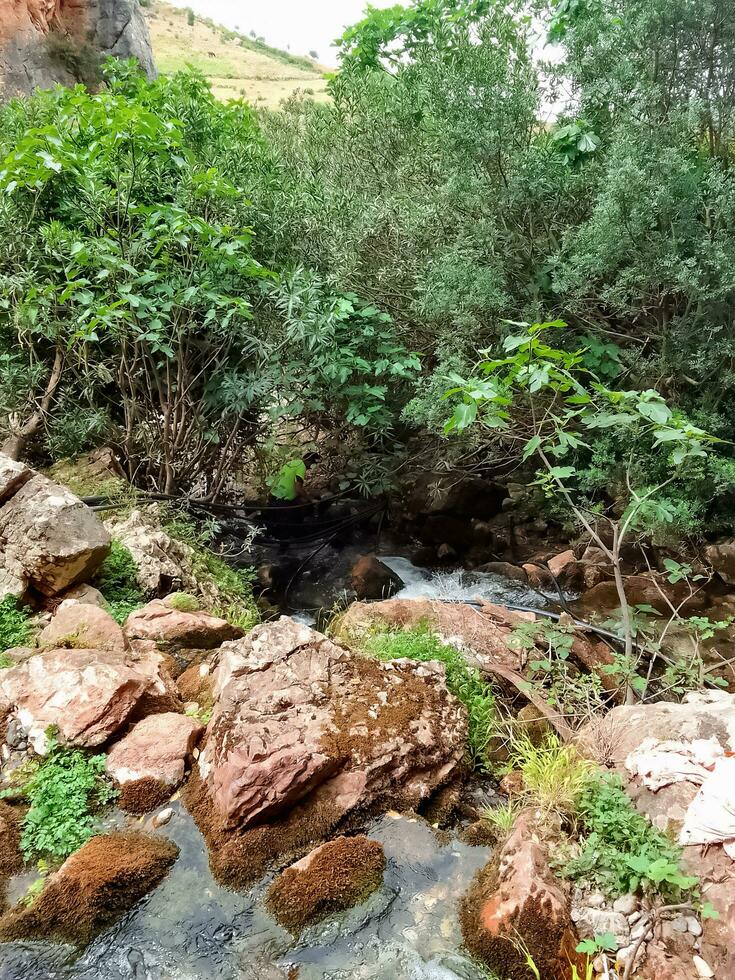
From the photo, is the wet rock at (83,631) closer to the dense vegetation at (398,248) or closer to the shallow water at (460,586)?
the dense vegetation at (398,248)

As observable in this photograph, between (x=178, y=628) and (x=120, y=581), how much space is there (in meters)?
0.94

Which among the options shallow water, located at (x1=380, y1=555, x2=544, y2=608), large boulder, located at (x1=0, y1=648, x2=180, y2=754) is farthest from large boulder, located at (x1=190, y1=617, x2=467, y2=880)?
shallow water, located at (x1=380, y1=555, x2=544, y2=608)

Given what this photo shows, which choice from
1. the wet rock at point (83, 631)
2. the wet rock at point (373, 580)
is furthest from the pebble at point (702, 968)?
the wet rock at point (373, 580)

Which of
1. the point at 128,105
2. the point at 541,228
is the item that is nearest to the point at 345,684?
the point at 541,228

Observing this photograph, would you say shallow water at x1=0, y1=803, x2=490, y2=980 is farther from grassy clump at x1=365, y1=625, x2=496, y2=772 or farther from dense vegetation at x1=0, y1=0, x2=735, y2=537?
dense vegetation at x1=0, y1=0, x2=735, y2=537

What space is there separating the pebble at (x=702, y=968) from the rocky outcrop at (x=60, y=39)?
48.2 feet

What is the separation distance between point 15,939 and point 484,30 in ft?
26.0

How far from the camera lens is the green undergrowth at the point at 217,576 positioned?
18.1ft

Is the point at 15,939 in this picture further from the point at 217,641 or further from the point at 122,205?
the point at 122,205

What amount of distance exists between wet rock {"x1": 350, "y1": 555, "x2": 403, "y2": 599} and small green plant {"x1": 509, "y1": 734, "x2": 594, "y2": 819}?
3.86 metres

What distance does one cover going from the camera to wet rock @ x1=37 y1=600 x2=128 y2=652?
3.77m

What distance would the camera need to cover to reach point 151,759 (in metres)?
3.12

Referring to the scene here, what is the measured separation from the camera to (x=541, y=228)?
6.18 metres

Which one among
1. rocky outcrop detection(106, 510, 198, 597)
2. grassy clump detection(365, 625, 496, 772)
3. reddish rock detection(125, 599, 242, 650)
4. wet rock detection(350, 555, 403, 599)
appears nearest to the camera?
grassy clump detection(365, 625, 496, 772)
